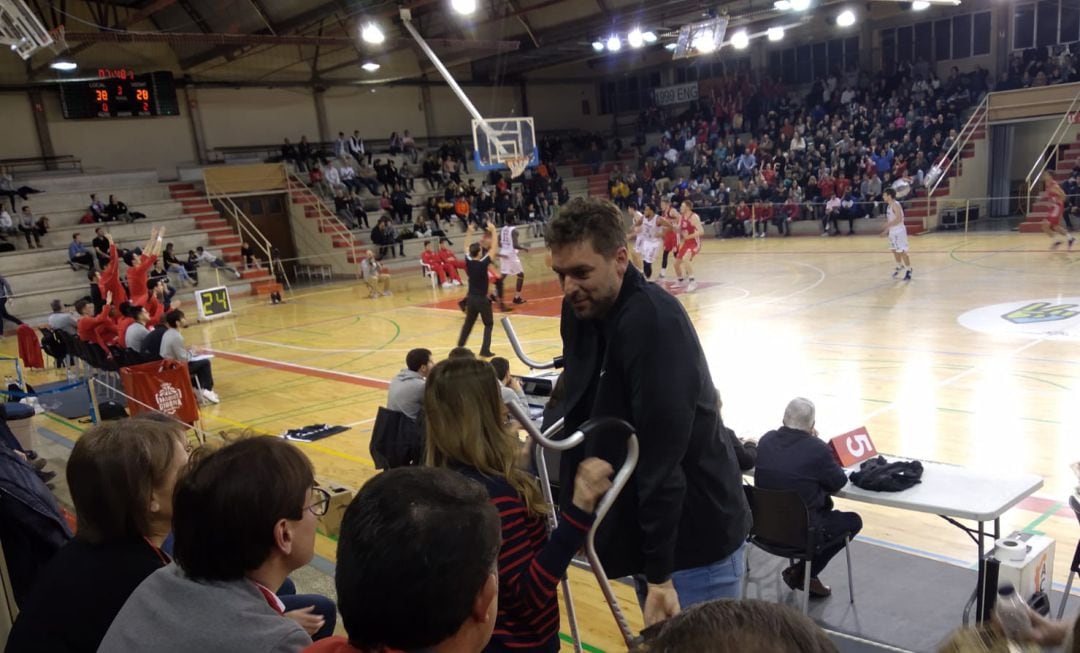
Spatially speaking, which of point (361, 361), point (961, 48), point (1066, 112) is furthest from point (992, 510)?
point (961, 48)

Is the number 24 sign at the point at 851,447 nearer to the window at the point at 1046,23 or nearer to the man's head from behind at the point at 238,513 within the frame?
the man's head from behind at the point at 238,513

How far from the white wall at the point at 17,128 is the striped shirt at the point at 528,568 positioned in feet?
88.4

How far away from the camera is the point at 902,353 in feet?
32.5

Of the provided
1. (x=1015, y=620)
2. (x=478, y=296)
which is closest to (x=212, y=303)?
(x=478, y=296)

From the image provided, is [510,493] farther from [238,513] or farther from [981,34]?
[981,34]

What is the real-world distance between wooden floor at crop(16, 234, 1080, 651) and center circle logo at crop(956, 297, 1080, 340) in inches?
11.7

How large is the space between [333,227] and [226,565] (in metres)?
25.1

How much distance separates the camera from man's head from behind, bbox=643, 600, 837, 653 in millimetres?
1121

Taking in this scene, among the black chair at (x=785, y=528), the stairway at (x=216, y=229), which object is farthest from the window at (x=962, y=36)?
the black chair at (x=785, y=528)

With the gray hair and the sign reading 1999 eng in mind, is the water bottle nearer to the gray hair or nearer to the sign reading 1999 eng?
the gray hair

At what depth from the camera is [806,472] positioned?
4277 millimetres

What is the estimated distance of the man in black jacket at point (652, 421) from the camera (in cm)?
222


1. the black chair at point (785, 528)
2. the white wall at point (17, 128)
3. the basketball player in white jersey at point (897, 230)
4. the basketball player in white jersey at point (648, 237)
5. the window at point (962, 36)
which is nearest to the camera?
the black chair at point (785, 528)

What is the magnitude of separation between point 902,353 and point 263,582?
949 centimetres
